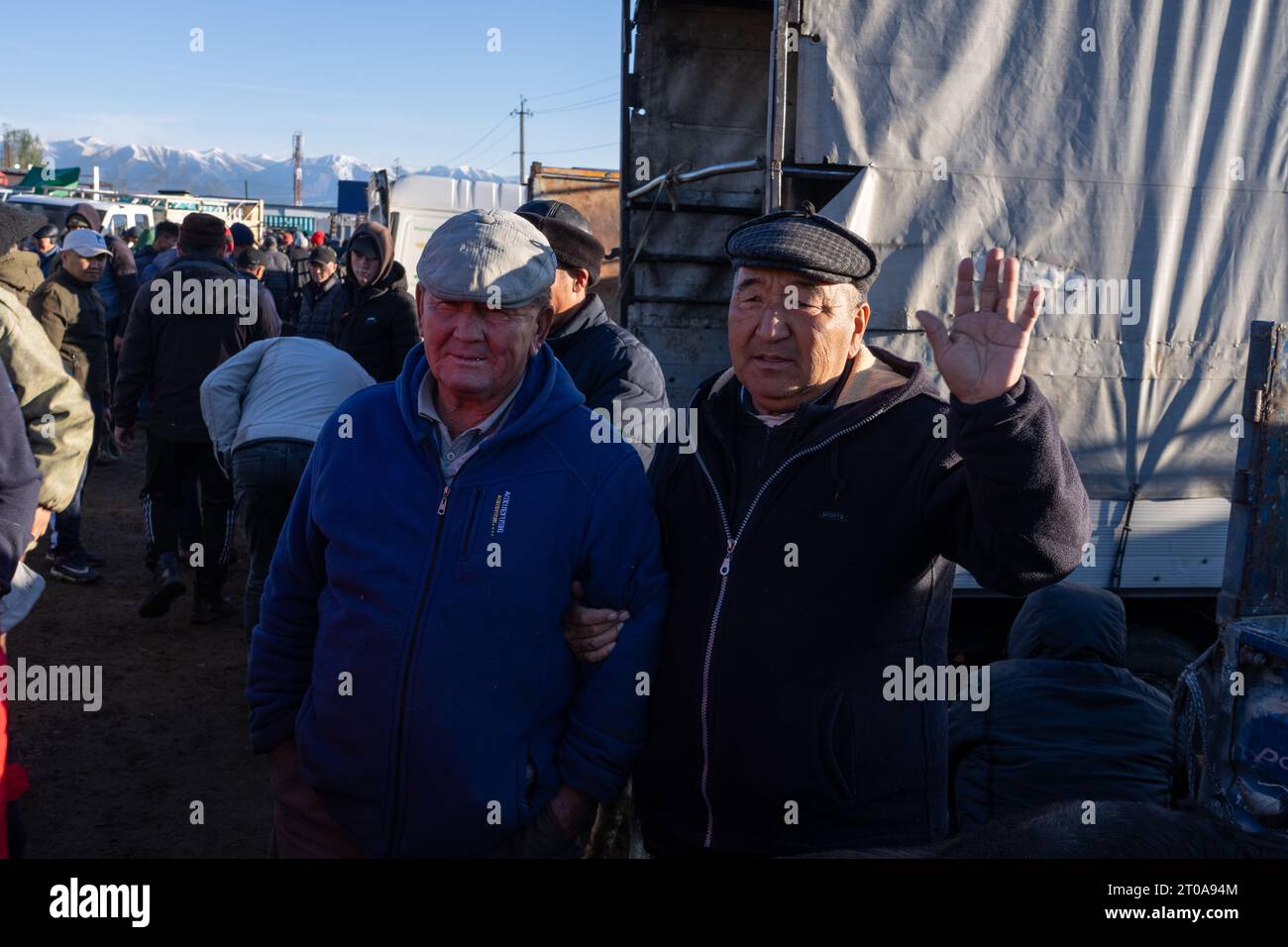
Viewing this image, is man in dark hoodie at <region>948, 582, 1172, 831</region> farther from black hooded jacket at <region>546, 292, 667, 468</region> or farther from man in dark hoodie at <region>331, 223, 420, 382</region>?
man in dark hoodie at <region>331, 223, 420, 382</region>

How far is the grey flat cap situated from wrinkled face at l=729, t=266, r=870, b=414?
40cm

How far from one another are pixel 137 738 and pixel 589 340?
10.2 ft

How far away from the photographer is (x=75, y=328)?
7652 mm

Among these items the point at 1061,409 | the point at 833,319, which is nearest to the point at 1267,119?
the point at 1061,409

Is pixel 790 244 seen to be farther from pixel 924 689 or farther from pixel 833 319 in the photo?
pixel 924 689

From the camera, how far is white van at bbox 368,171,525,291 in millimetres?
14508

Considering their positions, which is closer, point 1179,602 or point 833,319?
point 833,319

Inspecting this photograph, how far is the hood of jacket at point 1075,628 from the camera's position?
3535mm

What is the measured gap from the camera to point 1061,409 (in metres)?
4.84

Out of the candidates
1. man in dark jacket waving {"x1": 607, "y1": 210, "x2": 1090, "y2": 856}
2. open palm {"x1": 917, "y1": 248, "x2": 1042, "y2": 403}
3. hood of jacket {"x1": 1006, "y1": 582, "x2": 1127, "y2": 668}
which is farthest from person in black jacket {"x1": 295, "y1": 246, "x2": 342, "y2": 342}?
open palm {"x1": 917, "y1": 248, "x2": 1042, "y2": 403}

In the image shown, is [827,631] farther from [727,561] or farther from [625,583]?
[625,583]
